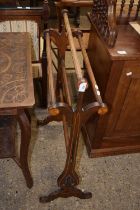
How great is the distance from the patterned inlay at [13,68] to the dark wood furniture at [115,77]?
428mm

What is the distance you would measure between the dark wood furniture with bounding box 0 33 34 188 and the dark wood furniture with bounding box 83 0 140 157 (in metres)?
0.42

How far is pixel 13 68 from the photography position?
4.11 ft

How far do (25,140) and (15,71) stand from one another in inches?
14.4

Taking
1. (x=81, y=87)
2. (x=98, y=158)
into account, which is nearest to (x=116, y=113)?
(x=98, y=158)

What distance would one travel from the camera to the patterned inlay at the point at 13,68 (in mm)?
1101

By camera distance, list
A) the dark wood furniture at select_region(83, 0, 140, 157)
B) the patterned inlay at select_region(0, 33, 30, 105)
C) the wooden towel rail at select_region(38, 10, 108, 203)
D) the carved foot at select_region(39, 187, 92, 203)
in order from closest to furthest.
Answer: the wooden towel rail at select_region(38, 10, 108, 203) → the patterned inlay at select_region(0, 33, 30, 105) → the dark wood furniture at select_region(83, 0, 140, 157) → the carved foot at select_region(39, 187, 92, 203)

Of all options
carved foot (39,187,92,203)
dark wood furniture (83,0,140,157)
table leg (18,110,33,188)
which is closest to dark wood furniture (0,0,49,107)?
dark wood furniture (83,0,140,157)

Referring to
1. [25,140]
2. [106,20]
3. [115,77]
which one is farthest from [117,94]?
[25,140]

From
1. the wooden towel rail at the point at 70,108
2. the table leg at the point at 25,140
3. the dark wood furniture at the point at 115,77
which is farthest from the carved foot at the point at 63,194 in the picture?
the dark wood furniture at the point at 115,77

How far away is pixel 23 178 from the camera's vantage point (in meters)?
1.57

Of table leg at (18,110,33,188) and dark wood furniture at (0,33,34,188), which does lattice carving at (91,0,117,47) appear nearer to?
dark wood furniture at (0,33,34,188)

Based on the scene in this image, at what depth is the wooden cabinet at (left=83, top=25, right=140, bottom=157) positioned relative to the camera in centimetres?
123

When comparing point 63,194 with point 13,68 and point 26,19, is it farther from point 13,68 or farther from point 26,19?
point 26,19

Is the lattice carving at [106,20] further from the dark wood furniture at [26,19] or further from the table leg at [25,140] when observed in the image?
the table leg at [25,140]
